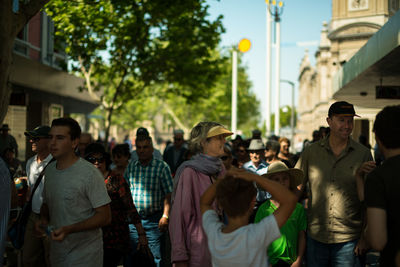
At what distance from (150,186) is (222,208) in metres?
2.55

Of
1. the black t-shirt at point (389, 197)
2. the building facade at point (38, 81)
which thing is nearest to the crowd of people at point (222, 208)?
the black t-shirt at point (389, 197)

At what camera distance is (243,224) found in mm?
3133

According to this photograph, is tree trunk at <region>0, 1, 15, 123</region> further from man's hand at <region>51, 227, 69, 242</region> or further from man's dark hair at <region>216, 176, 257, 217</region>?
man's dark hair at <region>216, 176, 257, 217</region>

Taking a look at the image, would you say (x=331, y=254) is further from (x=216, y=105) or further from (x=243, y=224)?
(x=216, y=105)

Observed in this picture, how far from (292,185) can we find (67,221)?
7.10 feet

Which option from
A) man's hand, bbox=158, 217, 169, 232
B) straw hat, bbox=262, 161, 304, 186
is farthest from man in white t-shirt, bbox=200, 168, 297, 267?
man's hand, bbox=158, 217, 169, 232

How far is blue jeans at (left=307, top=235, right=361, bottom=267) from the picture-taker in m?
4.44

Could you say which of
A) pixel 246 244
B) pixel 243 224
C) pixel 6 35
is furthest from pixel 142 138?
pixel 246 244

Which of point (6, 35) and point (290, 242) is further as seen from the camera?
point (6, 35)

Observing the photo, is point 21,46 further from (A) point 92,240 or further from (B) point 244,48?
(A) point 92,240

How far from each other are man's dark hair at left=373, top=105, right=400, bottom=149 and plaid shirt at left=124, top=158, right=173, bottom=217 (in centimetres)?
349

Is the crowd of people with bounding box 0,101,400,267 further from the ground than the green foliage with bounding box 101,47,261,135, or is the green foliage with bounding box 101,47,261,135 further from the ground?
the green foliage with bounding box 101,47,261,135

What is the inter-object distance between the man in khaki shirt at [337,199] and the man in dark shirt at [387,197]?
142cm

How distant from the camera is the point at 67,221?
12.7 ft
